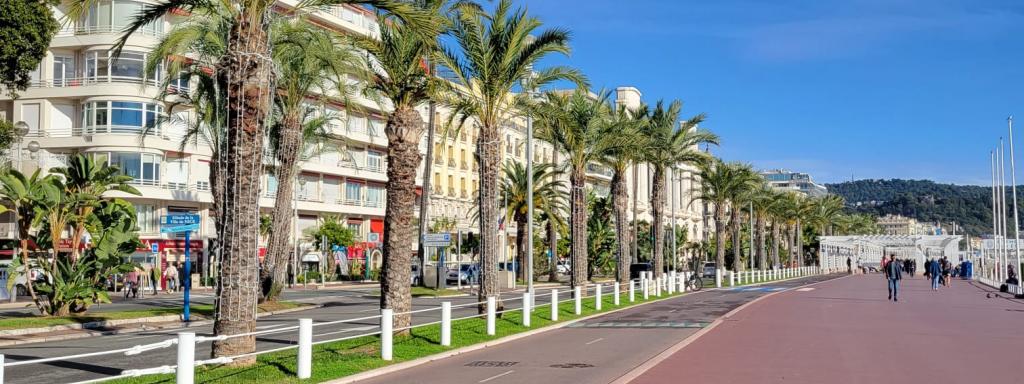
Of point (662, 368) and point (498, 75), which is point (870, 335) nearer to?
point (662, 368)

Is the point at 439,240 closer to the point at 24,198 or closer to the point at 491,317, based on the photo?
the point at 24,198

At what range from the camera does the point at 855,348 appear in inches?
691

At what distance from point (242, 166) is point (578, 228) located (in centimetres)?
2346

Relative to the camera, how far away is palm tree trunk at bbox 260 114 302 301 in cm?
3209

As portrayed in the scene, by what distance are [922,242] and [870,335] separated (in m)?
82.2

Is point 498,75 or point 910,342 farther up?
point 498,75

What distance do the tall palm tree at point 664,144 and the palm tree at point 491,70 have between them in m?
21.5

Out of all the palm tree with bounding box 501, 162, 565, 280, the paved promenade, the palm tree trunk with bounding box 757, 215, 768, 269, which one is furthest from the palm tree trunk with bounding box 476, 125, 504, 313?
the palm tree trunk with bounding box 757, 215, 768, 269

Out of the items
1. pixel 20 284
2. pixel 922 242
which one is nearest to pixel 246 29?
pixel 20 284

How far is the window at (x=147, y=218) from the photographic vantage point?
5338cm

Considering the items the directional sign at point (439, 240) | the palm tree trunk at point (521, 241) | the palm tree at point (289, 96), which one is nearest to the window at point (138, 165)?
the directional sign at point (439, 240)

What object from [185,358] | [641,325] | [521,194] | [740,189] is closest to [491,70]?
[641,325]

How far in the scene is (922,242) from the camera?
96125mm

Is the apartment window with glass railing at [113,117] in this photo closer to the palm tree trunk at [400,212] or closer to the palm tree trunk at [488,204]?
the palm tree trunk at [488,204]
